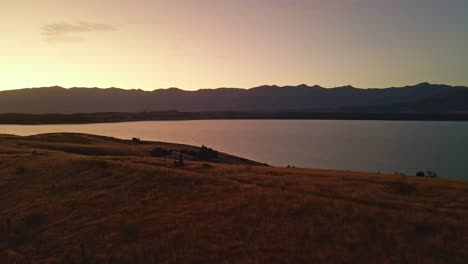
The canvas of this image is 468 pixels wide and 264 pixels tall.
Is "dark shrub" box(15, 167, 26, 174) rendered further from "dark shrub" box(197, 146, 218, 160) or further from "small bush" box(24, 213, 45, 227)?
"dark shrub" box(197, 146, 218, 160)

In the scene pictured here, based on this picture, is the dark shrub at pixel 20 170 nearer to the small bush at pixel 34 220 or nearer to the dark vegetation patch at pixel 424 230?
the small bush at pixel 34 220

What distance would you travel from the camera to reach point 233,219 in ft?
74.6

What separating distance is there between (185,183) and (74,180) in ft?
36.9

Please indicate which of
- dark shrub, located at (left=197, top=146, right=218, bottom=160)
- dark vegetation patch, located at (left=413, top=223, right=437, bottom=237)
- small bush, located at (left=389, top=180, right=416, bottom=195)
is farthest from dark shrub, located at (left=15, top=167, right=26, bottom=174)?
dark vegetation patch, located at (left=413, top=223, right=437, bottom=237)

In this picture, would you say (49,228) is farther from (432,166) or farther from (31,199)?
(432,166)

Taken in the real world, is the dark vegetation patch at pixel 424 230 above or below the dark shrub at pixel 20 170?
above

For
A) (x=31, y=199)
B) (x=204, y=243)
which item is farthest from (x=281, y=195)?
(x=31, y=199)

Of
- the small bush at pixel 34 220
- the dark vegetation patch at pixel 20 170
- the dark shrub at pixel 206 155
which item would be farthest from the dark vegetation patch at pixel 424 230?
the dark shrub at pixel 206 155

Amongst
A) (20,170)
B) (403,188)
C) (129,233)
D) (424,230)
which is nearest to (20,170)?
(20,170)

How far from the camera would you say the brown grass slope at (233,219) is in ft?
61.7

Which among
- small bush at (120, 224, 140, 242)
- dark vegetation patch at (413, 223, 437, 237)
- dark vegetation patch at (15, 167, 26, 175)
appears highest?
dark vegetation patch at (413, 223, 437, 237)

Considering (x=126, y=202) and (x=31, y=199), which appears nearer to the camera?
(x=126, y=202)

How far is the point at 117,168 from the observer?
36031mm

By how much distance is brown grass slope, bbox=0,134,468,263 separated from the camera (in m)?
Result: 18.8
